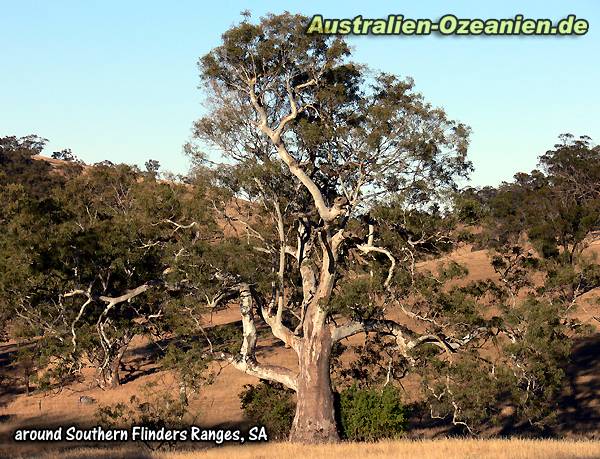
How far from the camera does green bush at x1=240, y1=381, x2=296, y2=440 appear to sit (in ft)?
103

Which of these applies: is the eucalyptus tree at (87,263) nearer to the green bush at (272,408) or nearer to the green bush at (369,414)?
the green bush at (272,408)

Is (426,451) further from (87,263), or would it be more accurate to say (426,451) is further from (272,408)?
(87,263)

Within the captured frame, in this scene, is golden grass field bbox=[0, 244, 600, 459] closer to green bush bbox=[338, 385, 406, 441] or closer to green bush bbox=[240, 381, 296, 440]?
green bush bbox=[240, 381, 296, 440]

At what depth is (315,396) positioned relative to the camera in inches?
1129

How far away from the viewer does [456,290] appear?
30.3m

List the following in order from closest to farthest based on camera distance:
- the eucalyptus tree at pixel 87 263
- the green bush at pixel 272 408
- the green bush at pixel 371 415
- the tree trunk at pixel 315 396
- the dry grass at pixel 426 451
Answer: the dry grass at pixel 426 451 → the tree trunk at pixel 315 396 → the green bush at pixel 371 415 → the eucalyptus tree at pixel 87 263 → the green bush at pixel 272 408

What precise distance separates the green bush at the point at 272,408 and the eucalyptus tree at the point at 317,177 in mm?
2110

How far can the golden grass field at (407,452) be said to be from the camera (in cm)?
2114

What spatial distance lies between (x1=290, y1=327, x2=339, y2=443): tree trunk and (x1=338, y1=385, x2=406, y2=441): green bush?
0.81 meters

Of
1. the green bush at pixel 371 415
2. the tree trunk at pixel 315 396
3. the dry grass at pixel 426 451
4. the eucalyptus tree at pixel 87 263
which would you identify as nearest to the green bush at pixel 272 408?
the tree trunk at pixel 315 396

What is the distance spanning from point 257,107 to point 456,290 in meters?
9.96

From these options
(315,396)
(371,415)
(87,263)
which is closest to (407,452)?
(315,396)

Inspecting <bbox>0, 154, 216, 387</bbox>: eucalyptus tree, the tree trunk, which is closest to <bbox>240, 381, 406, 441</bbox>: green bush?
the tree trunk

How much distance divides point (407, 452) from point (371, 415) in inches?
265
